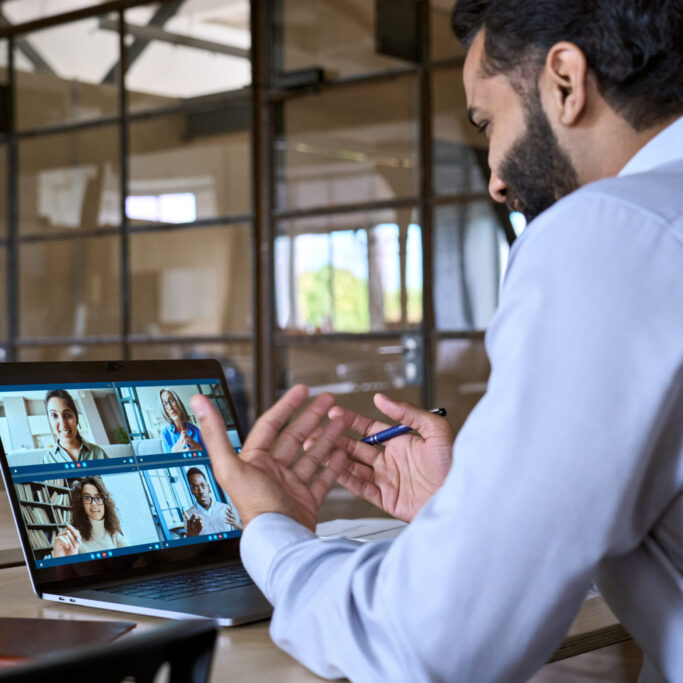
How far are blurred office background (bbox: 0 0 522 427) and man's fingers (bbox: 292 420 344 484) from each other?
3006 mm

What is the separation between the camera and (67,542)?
3.91 ft

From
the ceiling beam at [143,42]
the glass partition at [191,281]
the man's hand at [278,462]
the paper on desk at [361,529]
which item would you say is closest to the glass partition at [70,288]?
the glass partition at [191,281]

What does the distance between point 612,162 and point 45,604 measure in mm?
739

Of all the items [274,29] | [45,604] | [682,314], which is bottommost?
[45,604]

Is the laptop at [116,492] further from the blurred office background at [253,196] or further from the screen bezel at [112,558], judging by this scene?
the blurred office background at [253,196]

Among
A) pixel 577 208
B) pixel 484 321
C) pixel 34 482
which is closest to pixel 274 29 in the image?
pixel 484 321

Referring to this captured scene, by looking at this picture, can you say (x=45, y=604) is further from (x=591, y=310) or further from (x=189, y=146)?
(x=189, y=146)

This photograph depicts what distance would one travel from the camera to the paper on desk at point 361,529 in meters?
1.44

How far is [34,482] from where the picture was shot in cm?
119

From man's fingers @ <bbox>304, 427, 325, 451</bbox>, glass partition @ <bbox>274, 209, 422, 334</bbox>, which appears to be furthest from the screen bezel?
glass partition @ <bbox>274, 209, 422, 334</bbox>

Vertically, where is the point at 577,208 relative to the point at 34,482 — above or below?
above

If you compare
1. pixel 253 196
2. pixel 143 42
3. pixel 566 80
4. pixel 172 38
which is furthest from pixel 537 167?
pixel 143 42

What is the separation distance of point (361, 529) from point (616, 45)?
81 cm

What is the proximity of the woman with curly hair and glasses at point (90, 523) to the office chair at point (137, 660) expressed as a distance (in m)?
0.60
